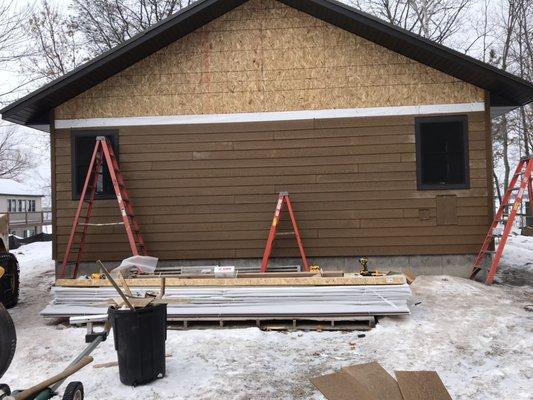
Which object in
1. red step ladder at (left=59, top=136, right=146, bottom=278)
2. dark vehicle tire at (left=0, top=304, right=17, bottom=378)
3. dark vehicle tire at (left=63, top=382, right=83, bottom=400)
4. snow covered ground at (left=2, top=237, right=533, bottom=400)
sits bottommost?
snow covered ground at (left=2, top=237, right=533, bottom=400)

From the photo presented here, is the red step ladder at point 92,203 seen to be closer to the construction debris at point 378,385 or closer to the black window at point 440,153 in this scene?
the construction debris at point 378,385

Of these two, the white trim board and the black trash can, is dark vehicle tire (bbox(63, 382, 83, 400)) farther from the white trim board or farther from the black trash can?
the white trim board

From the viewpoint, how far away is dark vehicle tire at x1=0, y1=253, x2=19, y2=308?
7.79 meters

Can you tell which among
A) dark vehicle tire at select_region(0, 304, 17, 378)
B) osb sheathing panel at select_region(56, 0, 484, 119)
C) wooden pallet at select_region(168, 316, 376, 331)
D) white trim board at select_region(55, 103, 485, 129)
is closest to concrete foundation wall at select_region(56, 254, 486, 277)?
wooden pallet at select_region(168, 316, 376, 331)

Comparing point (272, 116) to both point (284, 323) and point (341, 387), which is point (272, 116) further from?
point (341, 387)

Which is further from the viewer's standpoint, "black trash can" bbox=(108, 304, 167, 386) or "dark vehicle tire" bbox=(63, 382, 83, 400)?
"black trash can" bbox=(108, 304, 167, 386)

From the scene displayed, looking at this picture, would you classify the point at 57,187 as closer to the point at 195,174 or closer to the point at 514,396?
the point at 195,174

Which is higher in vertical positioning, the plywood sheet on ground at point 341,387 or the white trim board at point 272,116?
the white trim board at point 272,116

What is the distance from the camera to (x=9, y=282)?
7945 millimetres

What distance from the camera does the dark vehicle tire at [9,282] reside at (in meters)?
7.79

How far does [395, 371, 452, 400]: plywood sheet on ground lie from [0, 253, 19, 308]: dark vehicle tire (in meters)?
6.65

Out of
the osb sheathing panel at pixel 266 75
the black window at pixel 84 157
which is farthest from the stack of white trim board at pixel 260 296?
the osb sheathing panel at pixel 266 75

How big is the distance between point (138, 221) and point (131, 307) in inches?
190

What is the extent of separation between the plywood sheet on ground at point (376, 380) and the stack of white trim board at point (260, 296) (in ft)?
5.44
